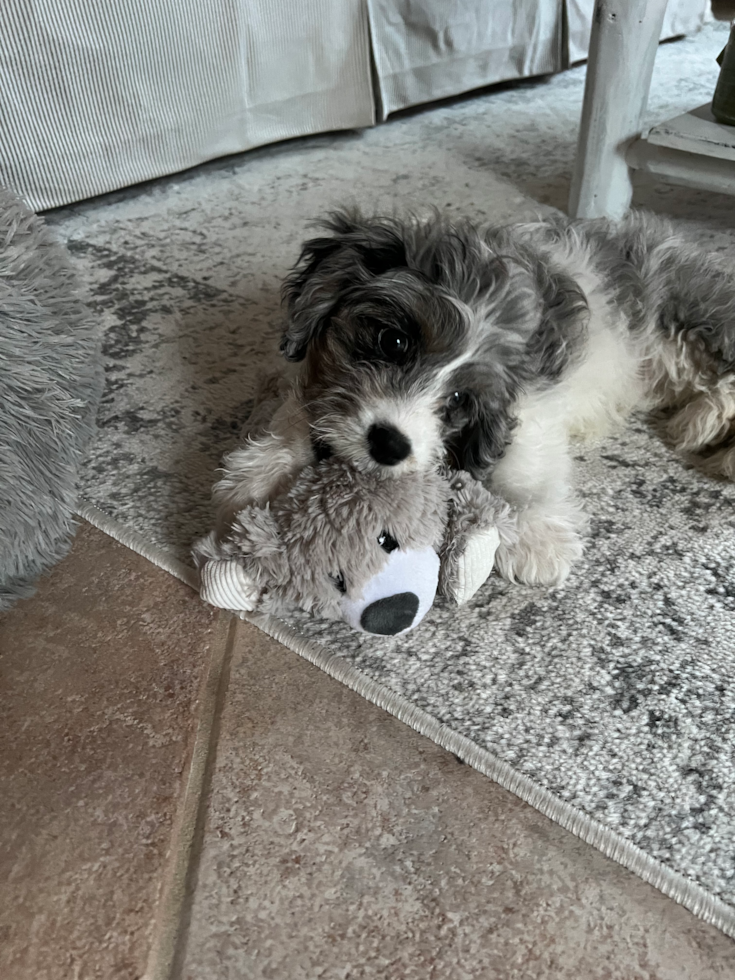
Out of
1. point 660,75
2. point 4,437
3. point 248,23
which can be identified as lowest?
point 660,75

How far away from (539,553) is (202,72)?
2.23 metres

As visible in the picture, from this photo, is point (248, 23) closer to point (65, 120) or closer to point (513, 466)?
point (65, 120)

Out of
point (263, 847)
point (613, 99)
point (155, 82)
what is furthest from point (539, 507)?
point (155, 82)

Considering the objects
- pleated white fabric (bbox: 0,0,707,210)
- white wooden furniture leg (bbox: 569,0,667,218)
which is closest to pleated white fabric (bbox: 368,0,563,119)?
pleated white fabric (bbox: 0,0,707,210)

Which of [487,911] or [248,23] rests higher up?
[248,23]

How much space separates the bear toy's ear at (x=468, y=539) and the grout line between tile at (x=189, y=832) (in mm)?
370

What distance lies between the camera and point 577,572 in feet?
4.75

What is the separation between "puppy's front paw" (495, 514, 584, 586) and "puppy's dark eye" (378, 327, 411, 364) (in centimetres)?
36

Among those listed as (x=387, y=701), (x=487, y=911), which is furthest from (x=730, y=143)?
(x=487, y=911)

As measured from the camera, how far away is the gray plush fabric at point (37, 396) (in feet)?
4.56

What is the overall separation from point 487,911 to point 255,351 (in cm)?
139

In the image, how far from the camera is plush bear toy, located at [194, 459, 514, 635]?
120 cm

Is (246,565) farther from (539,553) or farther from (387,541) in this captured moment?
(539,553)

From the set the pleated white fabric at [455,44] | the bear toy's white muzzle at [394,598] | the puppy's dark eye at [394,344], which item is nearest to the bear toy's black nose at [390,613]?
the bear toy's white muzzle at [394,598]
